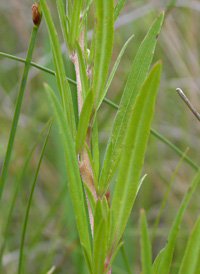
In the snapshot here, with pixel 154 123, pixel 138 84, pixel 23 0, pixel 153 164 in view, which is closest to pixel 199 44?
pixel 154 123

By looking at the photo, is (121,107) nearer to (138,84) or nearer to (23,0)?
(138,84)

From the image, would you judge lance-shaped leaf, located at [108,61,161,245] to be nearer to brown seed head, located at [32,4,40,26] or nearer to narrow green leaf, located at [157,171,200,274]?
narrow green leaf, located at [157,171,200,274]

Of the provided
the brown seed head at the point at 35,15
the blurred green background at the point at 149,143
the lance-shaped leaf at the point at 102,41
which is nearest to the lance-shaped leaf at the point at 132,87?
the lance-shaped leaf at the point at 102,41

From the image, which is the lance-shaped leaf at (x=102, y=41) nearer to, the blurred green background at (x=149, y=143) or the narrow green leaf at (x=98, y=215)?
the narrow green leaf at (x=98, y=215)

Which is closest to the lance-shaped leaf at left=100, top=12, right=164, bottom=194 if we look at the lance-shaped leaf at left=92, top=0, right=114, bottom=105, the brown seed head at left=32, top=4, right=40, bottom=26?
the lance-shaped leaf at left=92, top=0, right=114, bottom=105

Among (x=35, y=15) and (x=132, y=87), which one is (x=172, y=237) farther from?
(x=35, y=15)

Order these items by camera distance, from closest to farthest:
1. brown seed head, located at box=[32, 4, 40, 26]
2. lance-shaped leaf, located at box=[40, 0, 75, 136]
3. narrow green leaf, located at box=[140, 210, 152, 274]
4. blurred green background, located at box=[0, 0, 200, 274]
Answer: narrow green leaf, located at box=[140, 210, 152, 274], lance-shaped leaf, located at box=[40, 0, 75, 136], brown seed head, located at box=[32, 4, 40, 26], blurred green background, located at box=[0, 0, 200, 274]

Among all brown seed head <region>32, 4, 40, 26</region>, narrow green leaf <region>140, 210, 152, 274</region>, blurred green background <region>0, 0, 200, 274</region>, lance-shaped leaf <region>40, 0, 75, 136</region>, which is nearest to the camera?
narrow green leaf <region>140, 210, 152, 274</region>
